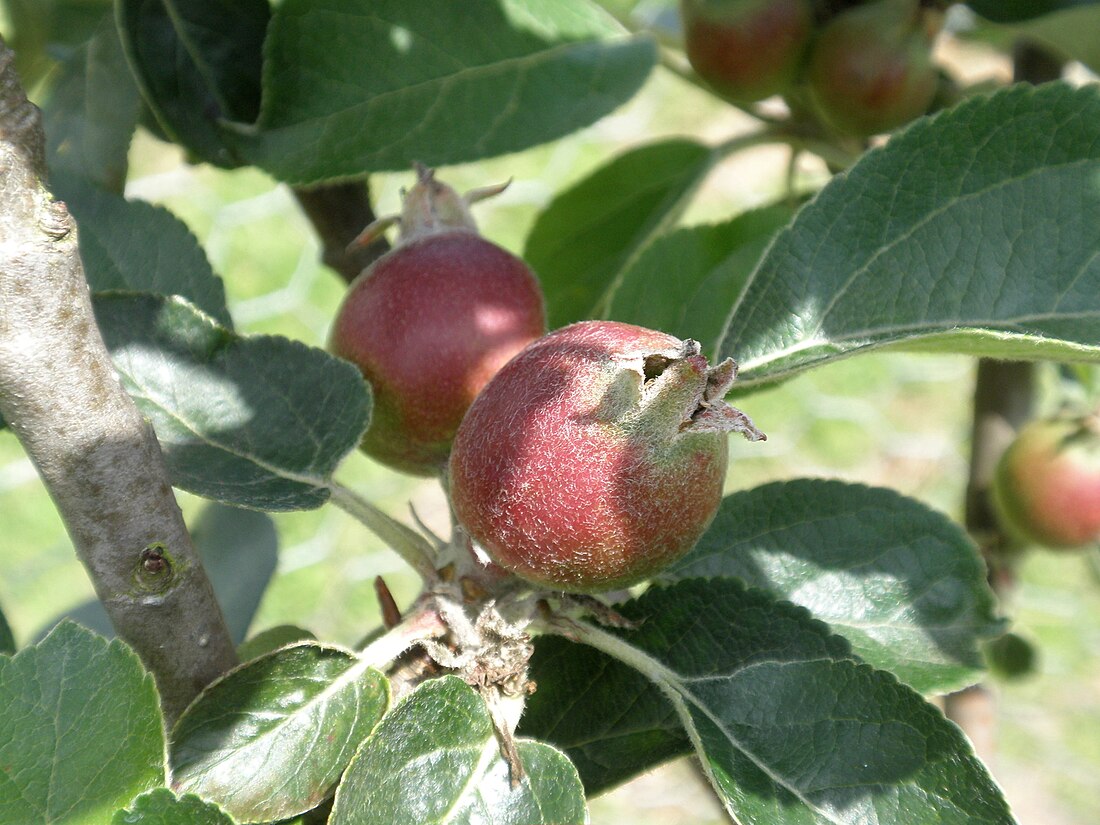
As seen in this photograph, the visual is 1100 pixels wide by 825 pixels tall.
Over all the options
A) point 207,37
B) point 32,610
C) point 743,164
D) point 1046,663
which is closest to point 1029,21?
point 207,37

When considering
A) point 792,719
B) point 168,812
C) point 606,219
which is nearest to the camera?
point 168,812

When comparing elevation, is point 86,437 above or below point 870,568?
above

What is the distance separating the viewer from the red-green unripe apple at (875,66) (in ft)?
2.78

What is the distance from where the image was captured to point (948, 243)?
607 mm

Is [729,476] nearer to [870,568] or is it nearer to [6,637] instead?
[870,568]

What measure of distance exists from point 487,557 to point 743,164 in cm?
337

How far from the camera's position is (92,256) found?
2.37ft

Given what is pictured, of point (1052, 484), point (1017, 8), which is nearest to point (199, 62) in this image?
point (1017, 8)

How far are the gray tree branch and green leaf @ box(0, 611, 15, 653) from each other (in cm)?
16

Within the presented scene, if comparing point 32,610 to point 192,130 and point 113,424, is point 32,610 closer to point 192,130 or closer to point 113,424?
point 192,130

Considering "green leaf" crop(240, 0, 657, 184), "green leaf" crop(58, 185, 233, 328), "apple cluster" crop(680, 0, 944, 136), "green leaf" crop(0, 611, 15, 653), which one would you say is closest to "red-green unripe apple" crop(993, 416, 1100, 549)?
"apple cluster" crop(680, 0, 944, 136)

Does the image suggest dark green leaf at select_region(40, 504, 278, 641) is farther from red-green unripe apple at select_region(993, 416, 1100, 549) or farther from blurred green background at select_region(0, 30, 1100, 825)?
blurred green background at select_region(0, 30, 1100, 825)

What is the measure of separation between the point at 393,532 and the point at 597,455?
0.60 feet

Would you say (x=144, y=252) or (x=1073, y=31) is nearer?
(x=144, y=252)
